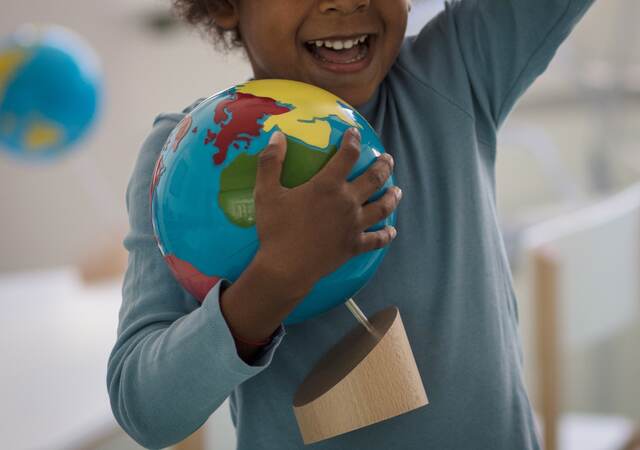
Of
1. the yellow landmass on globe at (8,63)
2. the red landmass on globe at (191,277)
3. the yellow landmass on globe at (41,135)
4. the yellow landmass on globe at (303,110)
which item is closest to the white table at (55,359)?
the yellow landmass on globe at (41,135)

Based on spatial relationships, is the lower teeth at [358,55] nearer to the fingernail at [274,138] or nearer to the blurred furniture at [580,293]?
the fingernail at [274,138]

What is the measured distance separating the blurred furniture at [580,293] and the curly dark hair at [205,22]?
1237 mm

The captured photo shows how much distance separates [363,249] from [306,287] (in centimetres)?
5

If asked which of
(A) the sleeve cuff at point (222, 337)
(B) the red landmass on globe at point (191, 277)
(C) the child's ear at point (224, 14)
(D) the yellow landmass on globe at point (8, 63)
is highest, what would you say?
(C) the child's ear at point (224, 14)

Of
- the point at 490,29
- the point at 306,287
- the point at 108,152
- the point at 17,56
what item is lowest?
the point at 108,152

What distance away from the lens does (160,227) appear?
0.76 m

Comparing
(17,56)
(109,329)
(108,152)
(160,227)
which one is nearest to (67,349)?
(109,329)

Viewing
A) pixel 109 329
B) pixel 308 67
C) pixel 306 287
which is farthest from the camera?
pixel 109 329

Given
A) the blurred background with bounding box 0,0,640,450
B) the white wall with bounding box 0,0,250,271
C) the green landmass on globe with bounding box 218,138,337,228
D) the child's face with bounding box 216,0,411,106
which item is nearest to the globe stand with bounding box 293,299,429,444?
the green landmass on globe with bounding box 218,138,337,228

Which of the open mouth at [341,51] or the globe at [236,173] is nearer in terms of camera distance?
the globe at [236,173]

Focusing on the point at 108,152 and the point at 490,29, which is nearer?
the point at 490,29

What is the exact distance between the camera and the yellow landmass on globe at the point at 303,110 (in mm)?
722

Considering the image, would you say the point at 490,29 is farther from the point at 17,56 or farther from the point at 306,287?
the point at 17,56

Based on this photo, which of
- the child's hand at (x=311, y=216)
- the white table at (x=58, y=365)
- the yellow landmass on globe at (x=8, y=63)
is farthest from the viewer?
the yellow landmass on globe at (x=8, y=63)
